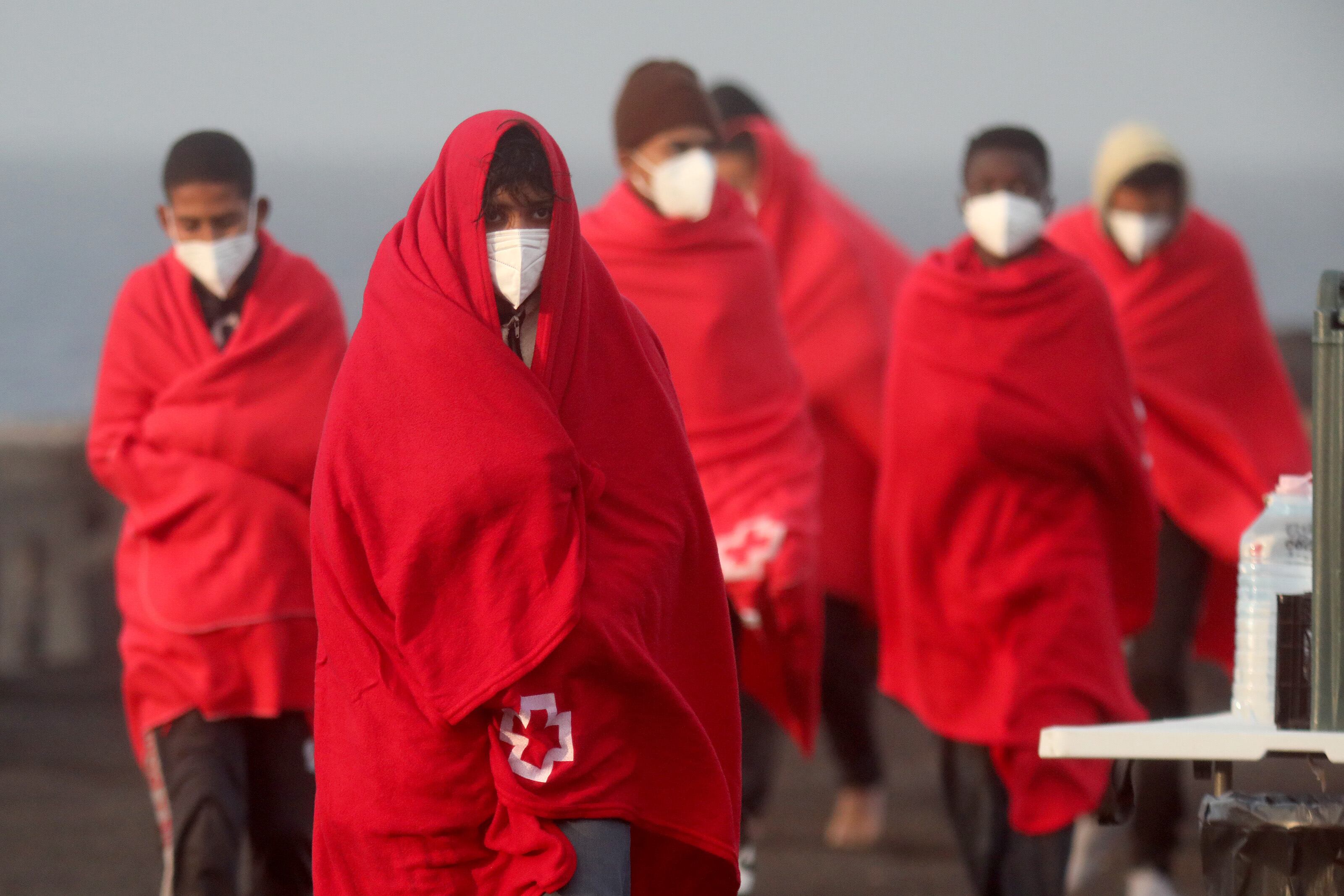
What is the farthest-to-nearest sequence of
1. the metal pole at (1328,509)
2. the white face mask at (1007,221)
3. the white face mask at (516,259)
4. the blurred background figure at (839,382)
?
the blurred background figure at (839,382) < the white face mask at (1007,221) < the white face mask at (516,259) < the metal pole at (1328,509)

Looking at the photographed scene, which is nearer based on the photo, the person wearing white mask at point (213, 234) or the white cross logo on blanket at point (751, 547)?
the person wearing white mask at point (213, 234)

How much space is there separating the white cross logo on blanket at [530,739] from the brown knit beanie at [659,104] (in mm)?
3054

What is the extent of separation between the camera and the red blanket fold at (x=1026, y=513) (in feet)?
19.1

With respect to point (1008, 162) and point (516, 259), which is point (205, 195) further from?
point (1008, 162)

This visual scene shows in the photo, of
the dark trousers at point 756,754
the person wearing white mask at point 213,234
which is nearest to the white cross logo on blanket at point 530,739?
the person wearing white mask at point 213,234

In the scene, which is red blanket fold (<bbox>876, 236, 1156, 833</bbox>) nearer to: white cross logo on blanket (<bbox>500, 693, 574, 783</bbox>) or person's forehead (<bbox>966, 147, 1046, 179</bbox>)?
person's forehead (<bbox>966, 147, 1046, 179</bbox>)

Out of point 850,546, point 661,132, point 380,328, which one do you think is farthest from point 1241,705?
point 850,546

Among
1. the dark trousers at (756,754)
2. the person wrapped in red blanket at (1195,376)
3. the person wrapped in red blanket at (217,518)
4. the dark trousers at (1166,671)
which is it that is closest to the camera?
the person wrapped in red blanket at (217,518)

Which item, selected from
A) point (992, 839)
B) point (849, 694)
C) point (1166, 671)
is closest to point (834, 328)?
point (849, 694)

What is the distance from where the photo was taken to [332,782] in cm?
399

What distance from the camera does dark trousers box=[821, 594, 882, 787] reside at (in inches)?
315

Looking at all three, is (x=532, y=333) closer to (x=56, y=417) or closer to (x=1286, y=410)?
(x=1286, y=410)

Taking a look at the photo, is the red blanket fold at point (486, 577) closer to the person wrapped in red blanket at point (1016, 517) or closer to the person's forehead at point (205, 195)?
the person's forehead at point (205, 195)

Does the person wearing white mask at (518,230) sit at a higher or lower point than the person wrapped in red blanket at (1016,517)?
higher
